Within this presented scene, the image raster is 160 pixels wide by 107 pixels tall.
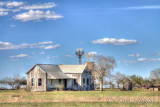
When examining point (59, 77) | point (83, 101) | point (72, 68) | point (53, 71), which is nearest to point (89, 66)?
point (72, 68)

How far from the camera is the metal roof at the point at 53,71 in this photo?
54750mm

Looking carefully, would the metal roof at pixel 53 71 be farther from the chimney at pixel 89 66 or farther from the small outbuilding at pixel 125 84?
the small outbuilding at pixel 125 84

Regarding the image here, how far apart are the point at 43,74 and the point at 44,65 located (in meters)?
2.76

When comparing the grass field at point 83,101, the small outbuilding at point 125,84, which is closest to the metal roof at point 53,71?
the small outbuilding at point 125,84

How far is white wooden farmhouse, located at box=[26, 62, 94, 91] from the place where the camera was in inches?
2125

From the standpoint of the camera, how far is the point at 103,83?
59188 mm

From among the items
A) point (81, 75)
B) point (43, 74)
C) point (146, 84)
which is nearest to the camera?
point (43, 74)

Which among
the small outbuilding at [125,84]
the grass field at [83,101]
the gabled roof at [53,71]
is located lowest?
the grass field at [83,101]

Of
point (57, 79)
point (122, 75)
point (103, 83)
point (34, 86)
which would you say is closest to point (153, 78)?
point (122, 75)

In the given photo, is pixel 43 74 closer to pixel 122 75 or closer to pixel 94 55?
pixel 94 55

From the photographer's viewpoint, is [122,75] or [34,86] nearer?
[34,86]

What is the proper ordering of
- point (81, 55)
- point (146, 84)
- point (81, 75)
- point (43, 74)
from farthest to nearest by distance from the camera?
point (81, 55) < point (146, 84) < point (81, 75) < point (43, 74)

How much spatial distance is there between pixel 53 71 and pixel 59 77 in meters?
2.67

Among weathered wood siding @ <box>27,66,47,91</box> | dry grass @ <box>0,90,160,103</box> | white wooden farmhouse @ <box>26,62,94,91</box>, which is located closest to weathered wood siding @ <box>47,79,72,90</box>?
white wooden farmhouse @ <box>26,62,94,91</box>
